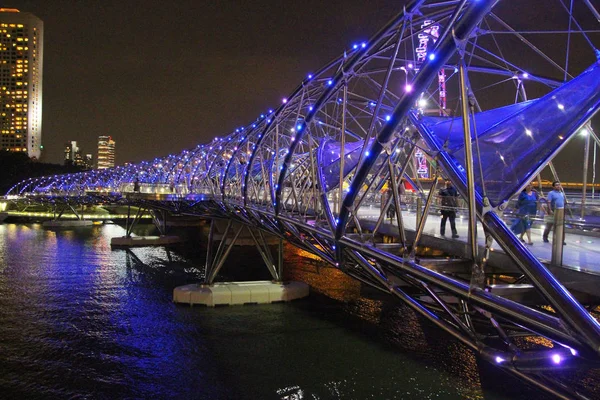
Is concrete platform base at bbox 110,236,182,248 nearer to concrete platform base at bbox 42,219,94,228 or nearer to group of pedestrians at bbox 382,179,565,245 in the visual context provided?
concrete platform base at bbox 42,219,94,228

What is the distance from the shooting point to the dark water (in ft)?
63.7

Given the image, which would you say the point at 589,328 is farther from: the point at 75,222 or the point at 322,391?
the point at 75,222

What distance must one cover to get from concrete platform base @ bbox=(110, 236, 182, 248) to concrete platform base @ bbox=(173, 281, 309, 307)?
3256cm

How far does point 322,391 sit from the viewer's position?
760 inches

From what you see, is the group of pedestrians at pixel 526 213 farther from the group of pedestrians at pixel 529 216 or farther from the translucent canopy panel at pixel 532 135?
the translucent canopy panel at pixel 532 135

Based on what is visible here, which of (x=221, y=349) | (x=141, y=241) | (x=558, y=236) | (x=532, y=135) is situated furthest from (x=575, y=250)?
(x=141, y=241)

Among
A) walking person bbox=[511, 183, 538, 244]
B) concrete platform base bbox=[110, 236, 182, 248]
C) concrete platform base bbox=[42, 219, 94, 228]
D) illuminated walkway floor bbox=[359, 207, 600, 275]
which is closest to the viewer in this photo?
illuminated walkway floor bbox=[359, 207, 600, 275]

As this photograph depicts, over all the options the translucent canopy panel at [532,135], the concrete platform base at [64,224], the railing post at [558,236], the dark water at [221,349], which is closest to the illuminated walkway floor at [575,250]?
the railing post at [558,236]

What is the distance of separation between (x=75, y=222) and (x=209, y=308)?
73658 millimetres

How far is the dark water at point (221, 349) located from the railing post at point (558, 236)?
12.4 m

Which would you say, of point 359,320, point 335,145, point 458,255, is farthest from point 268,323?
point 458,255

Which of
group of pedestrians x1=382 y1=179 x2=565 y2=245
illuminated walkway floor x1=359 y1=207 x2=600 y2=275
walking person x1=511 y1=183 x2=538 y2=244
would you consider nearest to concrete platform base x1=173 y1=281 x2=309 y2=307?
group of pedestrians x1=382 y1=179 x2=565 y2=245

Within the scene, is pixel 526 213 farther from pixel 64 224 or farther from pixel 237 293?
pixel 64 224

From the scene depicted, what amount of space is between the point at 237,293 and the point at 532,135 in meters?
25.1
